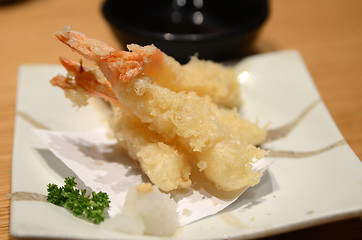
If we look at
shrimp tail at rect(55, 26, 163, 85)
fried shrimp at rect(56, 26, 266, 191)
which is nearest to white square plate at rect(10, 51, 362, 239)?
fried shrimp at rect(56, 26, 266, 191)

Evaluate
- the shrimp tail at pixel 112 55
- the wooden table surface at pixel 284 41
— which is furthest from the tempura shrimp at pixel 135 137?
the wooden table surface at pixel 284 41

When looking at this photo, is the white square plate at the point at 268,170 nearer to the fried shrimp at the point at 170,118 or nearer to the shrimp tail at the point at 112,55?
the fried shrimp at the point at 170,118

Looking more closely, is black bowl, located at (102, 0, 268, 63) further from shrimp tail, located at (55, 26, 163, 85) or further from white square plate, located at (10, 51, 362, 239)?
shrimp tail, located at (55, 26, 163, 85)

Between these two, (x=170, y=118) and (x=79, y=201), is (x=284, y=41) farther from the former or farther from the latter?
(x=79, y=201)

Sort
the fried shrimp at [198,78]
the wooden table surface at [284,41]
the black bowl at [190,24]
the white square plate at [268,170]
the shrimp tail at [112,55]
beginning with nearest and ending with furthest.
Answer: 1. the white square plate at [268,170]
2. the shrimp tail at [112,55]
3. the fried shrimp at [198,78]
4. the wooden table surface at [284,41]
5. the black bowl at [190,24]

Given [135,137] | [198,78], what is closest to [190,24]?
[198,78]

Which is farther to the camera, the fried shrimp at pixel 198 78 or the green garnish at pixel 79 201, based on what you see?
the fried shrimp at pixel 198 78
